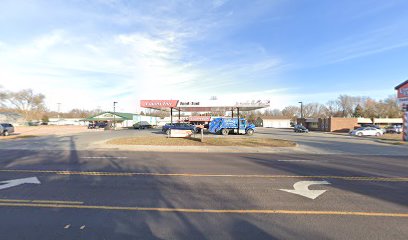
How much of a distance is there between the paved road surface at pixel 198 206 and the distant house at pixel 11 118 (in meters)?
93.0

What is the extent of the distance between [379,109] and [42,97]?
120 m

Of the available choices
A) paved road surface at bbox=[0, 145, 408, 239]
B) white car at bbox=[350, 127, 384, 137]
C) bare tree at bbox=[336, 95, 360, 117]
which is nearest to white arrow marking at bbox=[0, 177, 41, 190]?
paved road surface at bbox=[0, 145, 408, 239]

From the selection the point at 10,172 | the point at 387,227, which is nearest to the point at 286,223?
the point at 387,227

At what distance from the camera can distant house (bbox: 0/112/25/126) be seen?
271 feet

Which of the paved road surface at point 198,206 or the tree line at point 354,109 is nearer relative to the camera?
the paved road surface at point 198,206

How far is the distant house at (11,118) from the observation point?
8250cm

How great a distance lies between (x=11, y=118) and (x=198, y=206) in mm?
104421

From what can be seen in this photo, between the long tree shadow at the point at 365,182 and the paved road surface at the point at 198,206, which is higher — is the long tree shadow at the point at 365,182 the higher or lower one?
the lower one

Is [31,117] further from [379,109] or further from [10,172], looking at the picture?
[379,109]

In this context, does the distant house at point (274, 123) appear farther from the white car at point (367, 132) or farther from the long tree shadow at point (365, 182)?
the long tree shadow at point (365, 182)

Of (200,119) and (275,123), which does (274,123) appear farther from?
(200,119)

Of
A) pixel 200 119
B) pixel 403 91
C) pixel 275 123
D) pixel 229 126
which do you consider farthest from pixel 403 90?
pixel 275 123

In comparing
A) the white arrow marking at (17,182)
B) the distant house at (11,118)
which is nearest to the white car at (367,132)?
the white arrow marking at (17,182)

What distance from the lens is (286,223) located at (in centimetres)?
455
